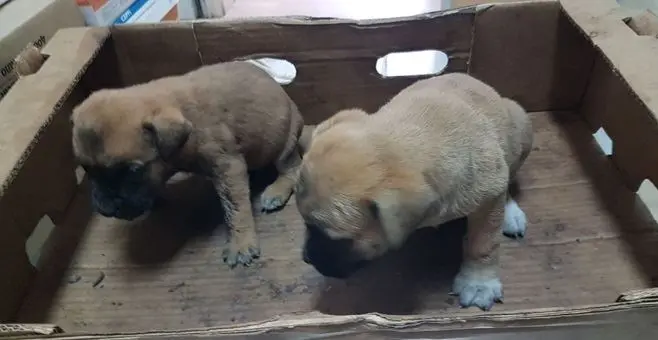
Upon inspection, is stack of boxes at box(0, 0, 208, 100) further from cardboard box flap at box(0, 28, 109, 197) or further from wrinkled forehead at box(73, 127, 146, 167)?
wrinkled forehead at box(73, 127, 146, 167)

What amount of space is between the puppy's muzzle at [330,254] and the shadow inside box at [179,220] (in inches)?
16.5

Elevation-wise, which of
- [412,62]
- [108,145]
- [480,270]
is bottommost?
[412,62]

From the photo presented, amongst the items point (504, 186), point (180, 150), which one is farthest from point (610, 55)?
point (180, 150)

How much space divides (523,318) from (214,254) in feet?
2.18

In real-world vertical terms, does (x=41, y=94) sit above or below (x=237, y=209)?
above

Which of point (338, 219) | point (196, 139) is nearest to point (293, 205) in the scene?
point (196, 139)

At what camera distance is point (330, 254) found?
0.81 meters

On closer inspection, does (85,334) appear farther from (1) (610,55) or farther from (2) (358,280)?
(1) (610,55)

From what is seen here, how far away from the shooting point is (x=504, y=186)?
897mm

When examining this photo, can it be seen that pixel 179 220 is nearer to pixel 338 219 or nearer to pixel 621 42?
pixel 338 219

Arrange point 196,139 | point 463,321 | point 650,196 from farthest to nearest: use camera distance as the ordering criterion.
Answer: point 650,196 < point 196,139 < point 463,321

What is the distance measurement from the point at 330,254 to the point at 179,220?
0.53m

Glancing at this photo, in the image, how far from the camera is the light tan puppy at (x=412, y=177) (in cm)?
74

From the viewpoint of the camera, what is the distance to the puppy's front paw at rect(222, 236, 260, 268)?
114cm
